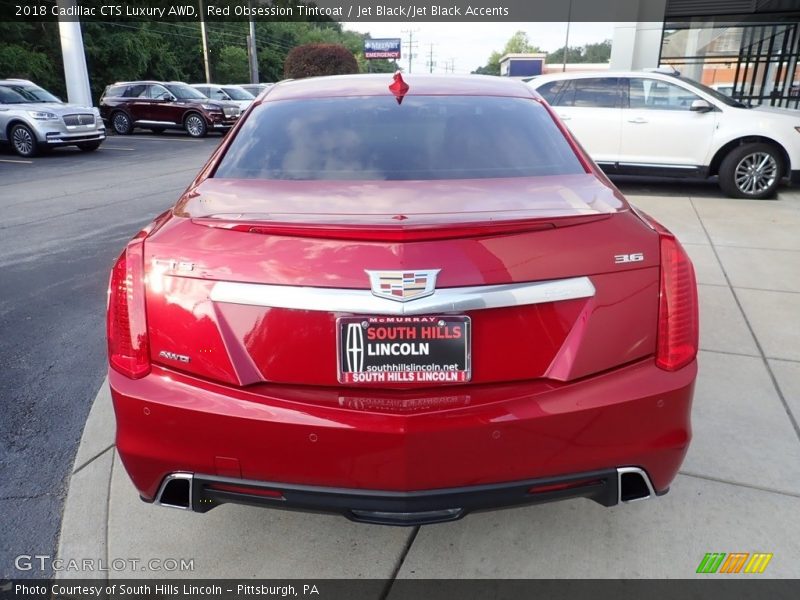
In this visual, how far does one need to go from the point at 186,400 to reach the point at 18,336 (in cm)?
320

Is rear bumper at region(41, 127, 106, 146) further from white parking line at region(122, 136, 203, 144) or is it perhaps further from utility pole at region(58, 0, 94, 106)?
utility pole at region(58, 0, 94, 106)

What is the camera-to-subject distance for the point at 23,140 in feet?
49.4

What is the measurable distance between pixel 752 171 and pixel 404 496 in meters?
8.73

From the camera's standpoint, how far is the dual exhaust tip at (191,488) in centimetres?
193

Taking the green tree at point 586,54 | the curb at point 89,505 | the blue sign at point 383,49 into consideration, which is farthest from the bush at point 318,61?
the green tree at point 586,54

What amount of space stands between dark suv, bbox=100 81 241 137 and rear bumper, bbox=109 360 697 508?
20.6 metres

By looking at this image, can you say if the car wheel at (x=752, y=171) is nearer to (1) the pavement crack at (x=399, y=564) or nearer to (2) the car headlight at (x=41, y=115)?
(1) the pavement crack at (x=399, y=564)

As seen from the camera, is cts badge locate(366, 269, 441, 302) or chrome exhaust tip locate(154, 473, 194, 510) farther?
chrome exhaust tip locate(154, 473, 194, 510)

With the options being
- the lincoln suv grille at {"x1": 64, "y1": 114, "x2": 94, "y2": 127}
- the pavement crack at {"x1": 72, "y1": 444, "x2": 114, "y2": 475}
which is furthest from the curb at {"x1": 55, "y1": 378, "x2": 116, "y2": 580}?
the lincoln suv grille at {"x1": 64, "y1": 114, "x2": 94, "y2": 127}

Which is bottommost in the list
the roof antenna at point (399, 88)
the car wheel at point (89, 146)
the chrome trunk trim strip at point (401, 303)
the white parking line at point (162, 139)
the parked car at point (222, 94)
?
the white parking line at point (162, 139)

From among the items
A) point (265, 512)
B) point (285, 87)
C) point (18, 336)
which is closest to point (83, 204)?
point (18, 336)

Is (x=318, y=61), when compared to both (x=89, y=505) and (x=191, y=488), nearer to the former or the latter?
(x=89, y=505)

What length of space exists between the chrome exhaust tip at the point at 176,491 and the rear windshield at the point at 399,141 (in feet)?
3.77

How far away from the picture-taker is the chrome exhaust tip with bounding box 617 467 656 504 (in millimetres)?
1958
